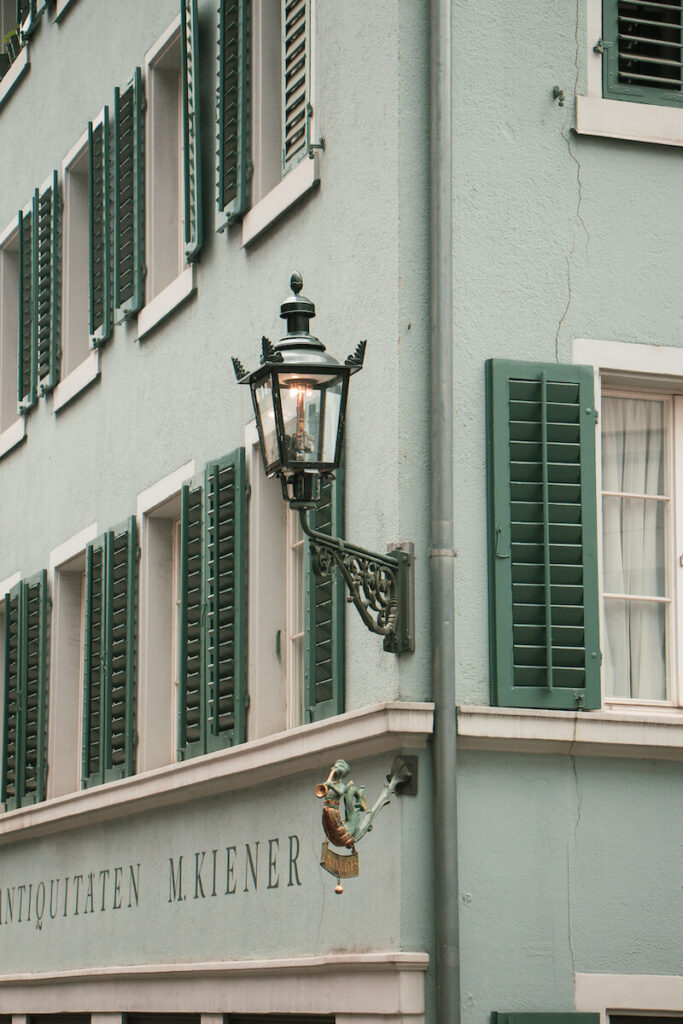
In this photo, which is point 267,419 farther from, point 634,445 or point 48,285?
point 48,285

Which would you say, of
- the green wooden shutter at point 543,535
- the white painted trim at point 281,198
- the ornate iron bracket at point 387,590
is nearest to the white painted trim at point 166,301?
the white painted trim at point 281,198

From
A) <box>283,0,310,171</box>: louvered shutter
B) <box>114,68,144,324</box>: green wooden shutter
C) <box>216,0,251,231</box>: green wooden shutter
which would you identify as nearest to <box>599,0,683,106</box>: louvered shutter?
<box>283,0,310,171</box>: louvered shutter

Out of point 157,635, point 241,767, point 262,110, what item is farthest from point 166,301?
point 241,767

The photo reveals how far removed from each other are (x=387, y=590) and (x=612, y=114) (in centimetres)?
271

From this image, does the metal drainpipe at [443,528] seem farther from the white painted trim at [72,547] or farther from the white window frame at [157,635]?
the white painted trim at [72,547]

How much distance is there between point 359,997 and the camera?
9453 mm

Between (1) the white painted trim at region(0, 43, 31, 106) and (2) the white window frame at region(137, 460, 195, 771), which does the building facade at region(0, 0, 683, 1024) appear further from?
(1) the white painted trim at region(0, 43, 31, 106)

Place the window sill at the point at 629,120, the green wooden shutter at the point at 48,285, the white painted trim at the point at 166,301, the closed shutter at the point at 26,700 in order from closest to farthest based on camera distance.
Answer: the window sill at the point at 629,120 < the white painted trim at the point at 166,301 < the closed shutter at the point at 26,700 < the green wooden shutter at the point at 48,285

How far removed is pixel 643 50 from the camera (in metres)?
10.7

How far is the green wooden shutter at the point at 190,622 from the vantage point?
12.2 m

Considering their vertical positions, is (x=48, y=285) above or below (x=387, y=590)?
above

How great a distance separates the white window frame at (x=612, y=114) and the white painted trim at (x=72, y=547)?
5.60 meters

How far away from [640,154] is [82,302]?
6.68 m

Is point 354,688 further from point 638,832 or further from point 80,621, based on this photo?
point 80,621
